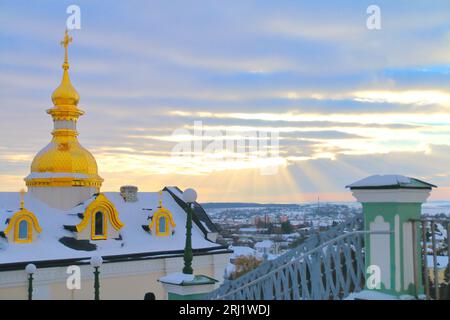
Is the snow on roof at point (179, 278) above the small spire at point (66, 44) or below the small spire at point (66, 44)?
below

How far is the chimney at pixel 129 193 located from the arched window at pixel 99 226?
3.05m

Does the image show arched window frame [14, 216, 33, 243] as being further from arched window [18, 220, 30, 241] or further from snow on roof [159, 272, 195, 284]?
snow on roof [159, 272, 195, 284]

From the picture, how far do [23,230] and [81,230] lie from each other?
2.24 m

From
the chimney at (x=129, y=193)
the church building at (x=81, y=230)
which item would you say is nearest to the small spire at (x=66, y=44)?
the church building at (x=81, y=230)

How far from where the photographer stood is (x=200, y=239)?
22875 mm

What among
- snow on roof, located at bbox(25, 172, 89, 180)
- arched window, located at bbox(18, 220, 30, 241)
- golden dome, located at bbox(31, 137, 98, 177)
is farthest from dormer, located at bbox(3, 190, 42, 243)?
golden dome, located at bbox(31, 137, 98, 177)

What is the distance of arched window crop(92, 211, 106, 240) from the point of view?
65.5ft

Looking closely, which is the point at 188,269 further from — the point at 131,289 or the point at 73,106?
the point at 73,106

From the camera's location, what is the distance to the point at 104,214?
66.7 feet

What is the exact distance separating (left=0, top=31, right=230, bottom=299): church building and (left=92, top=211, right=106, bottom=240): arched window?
39 millimetres

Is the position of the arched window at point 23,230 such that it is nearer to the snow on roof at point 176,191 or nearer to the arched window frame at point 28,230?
the arched window frame at point 28,230

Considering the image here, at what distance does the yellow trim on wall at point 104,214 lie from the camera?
64.8 feet
